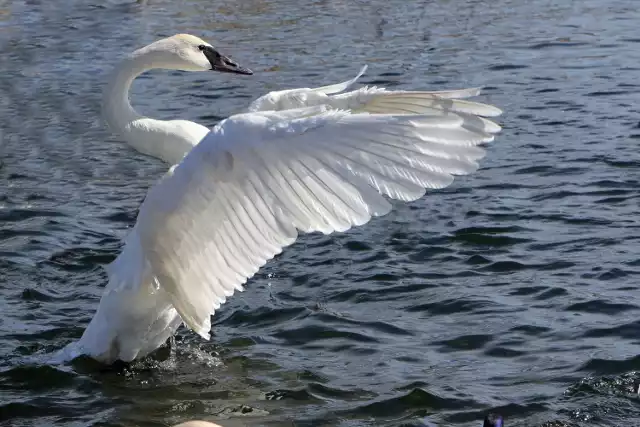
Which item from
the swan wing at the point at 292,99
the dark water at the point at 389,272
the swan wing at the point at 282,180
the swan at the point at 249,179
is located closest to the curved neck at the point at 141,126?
the swan at the point at 249,179

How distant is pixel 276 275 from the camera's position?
8320 mm

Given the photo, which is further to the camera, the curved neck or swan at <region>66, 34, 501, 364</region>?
the curved neck

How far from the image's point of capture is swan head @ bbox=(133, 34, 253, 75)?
23.8ft

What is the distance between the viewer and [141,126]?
23.1 feet

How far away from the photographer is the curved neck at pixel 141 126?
23.0ft

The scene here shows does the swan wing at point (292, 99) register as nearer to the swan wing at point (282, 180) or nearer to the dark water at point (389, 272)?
the swan wing at point (282, 180)

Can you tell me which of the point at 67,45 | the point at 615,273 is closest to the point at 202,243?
the point at 615,273

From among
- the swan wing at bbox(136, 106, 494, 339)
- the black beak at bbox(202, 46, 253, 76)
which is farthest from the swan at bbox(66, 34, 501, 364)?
the black beak at bbox(202, 46, 253, 76)

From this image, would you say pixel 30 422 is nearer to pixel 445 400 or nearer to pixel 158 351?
pixel 158 351

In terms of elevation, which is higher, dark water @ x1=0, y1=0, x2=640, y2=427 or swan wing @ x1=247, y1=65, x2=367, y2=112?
swan wing @ x1=247, y1=65, x2=367, y2=112

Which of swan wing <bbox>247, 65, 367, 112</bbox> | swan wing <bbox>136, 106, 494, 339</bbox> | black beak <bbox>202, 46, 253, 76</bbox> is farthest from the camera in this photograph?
black beak <bbox>202, 46, 253, 76</bbox>

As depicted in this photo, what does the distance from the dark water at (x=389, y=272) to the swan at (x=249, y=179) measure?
504 millimetres

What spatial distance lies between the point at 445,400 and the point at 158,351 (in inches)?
75.7

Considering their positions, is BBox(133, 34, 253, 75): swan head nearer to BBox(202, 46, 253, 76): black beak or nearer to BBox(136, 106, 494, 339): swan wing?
BBox(202, 46, 253, 76): black beak
